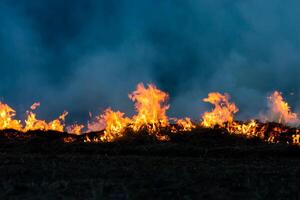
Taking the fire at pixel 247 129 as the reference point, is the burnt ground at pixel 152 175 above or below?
below

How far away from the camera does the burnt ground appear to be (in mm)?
8383

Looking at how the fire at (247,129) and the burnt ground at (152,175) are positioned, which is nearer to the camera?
the burnt ground at (152,175)

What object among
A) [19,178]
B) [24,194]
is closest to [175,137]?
[19,178]

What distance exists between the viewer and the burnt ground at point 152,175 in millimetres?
8383

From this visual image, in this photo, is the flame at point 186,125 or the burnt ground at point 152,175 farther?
the flame at point 186,125

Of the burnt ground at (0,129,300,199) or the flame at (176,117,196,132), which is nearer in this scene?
the burnt ground at (0,129,300,199)

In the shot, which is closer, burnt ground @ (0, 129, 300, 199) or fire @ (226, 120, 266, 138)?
burnt ground @ (0, 129, 300, 199)

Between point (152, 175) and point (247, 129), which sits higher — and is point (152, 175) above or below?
below

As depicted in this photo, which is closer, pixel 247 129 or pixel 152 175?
pixel 152 175

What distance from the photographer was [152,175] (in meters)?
10.5

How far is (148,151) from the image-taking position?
1703 centimetres

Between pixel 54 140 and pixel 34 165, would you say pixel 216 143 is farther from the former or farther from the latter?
pixel 34 165

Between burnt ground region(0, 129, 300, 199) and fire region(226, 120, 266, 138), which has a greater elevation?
fire region(226, 120, 266, 138)

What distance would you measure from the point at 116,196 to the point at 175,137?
12.3 metres
